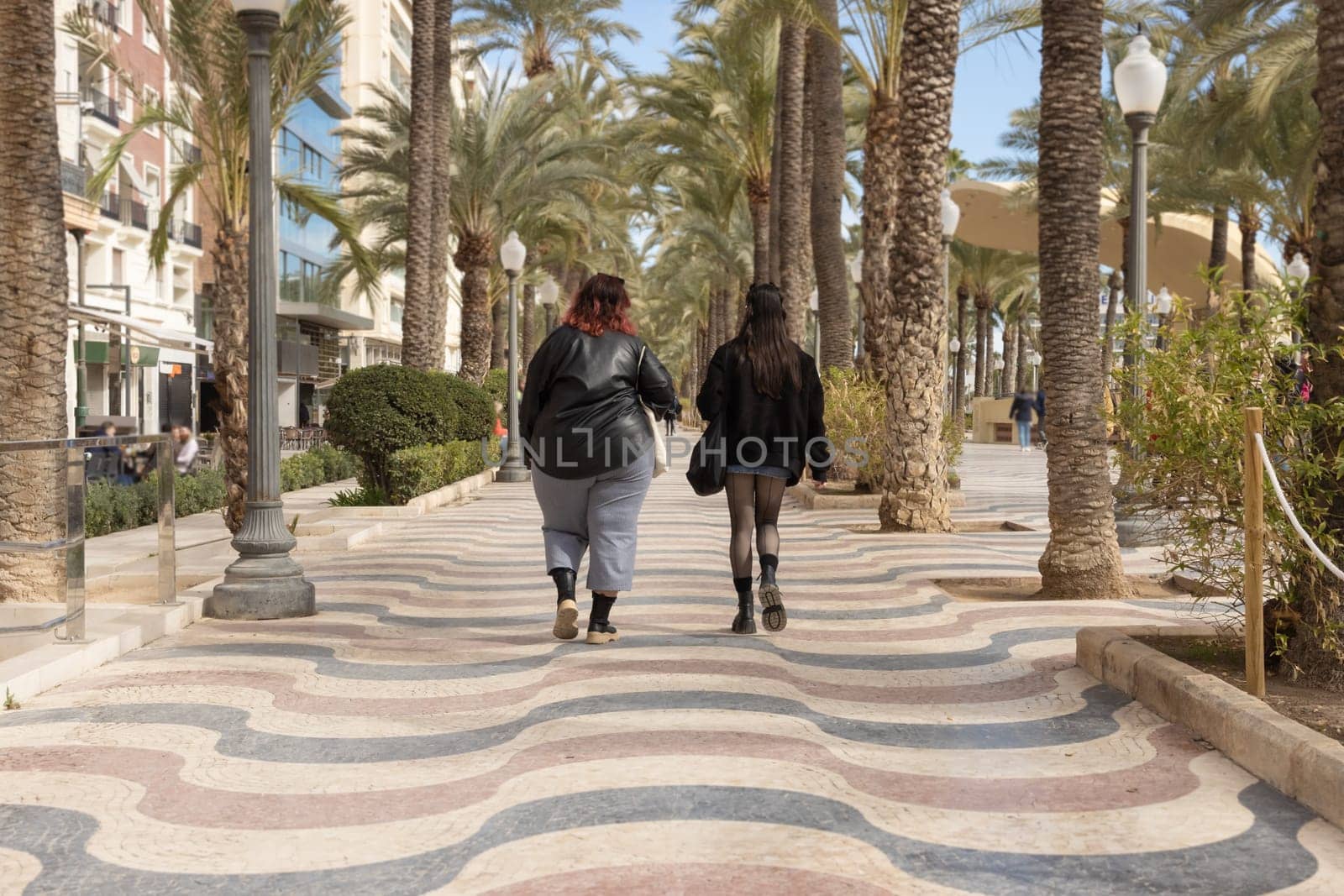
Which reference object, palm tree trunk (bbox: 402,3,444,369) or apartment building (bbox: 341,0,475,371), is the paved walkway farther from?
apartment building (bbox: 341,0,475,371)

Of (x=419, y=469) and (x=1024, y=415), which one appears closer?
(x=419, y=469)

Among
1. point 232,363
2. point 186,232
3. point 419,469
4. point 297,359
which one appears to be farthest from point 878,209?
point 186,232

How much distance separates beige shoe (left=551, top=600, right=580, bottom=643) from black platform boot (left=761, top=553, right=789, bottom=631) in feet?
3.17

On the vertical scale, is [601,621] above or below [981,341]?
below

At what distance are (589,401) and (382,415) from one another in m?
8.85

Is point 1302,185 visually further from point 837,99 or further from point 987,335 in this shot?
point 987,335

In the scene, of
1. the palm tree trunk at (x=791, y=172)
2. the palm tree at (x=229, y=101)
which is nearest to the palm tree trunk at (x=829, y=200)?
the palm tree trunk at (x=791, y=172)

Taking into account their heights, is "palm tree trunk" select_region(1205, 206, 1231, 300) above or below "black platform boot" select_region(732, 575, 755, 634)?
above

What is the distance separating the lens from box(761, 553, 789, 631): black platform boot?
6.70 m

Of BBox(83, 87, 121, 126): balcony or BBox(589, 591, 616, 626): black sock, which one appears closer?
BBox(589, 591, 616, 626): black sock

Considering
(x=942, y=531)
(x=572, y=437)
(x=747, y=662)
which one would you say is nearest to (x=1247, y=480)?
(x=747, y=662)

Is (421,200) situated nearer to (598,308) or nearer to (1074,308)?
(1074,308)

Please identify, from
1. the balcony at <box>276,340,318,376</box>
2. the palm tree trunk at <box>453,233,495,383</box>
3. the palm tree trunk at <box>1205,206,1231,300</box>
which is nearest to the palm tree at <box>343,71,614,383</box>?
the palm tree trunk at <box>453,233,495,383</box>

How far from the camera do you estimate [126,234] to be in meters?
35.8
